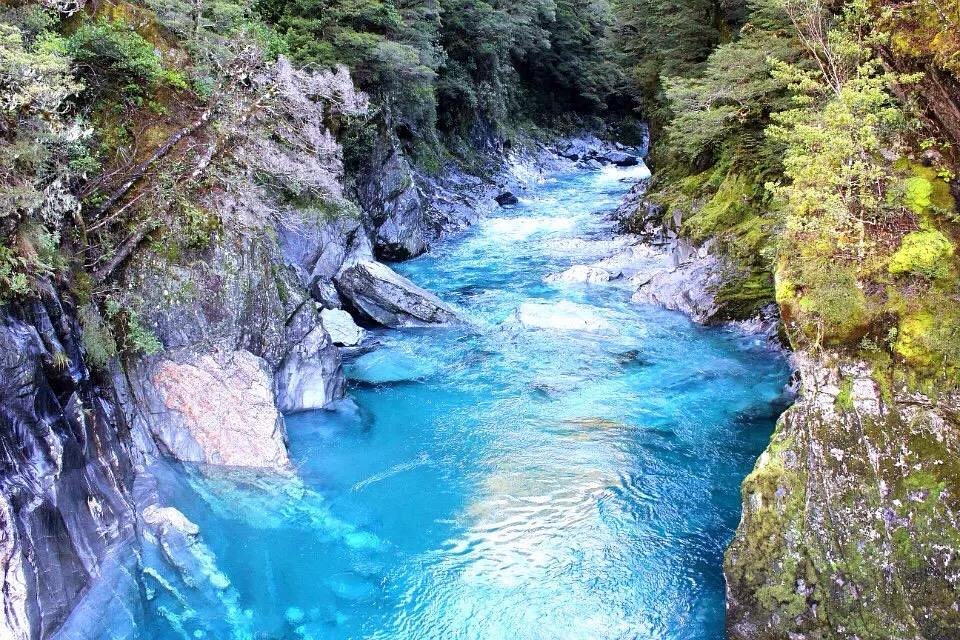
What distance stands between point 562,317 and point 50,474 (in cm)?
1101

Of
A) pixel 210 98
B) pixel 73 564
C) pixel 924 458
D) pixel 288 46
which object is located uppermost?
pixel 288 46

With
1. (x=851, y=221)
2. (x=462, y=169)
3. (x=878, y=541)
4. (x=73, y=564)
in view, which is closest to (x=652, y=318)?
(x=851, y=221)

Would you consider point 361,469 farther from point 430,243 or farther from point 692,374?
point 430,243

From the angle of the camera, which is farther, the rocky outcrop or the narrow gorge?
the rocky outcrop

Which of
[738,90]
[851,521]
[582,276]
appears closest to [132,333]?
[851,521]

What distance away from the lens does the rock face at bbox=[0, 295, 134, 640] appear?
6.56 m

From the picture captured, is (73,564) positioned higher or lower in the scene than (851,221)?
lower

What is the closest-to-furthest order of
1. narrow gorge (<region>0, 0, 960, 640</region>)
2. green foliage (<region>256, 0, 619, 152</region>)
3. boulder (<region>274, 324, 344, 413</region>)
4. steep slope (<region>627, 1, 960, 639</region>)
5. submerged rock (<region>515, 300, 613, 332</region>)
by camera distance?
steep slope (<region>627, 1, 960, 639</region>) < narrow gorge (<region>0, 0, 960, 640</region>) < boulder (<region>274, 324, 344, 413</region>) < submerged rock (<region>515, 300, 613, 332</region>) < green foliage (<region>256, 0, 619, 152</region>)

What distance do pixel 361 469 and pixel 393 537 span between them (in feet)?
5.71

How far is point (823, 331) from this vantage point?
6.97m

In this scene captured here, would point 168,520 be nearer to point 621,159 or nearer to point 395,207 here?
point 395,207

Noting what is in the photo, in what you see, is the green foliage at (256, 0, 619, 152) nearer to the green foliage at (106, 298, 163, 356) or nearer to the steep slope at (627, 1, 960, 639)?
the green foliage at (106, 298, 163, 356)

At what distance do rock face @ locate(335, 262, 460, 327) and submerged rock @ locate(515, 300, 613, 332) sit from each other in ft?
5.70

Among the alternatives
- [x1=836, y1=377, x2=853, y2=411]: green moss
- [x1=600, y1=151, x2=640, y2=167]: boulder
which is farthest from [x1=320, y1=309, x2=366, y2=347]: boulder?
[x1=600, y1=151, x2=640, y2=167]: boulder
